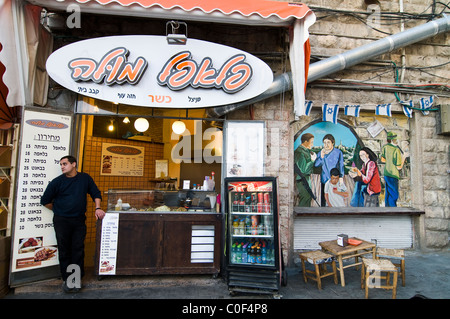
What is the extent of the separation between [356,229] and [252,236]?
3189mm

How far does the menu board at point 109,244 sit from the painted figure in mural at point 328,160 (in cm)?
458

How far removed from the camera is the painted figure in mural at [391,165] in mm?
6613

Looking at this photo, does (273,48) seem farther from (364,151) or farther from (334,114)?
(364,151)

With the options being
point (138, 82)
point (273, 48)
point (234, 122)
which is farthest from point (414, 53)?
point (138, 82)

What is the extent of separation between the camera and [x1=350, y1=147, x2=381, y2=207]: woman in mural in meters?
6.55

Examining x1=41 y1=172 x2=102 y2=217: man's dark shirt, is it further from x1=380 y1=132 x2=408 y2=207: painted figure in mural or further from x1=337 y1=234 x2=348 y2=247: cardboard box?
x1=380 y1=132 x2=408 y2=207: painted figure in mural

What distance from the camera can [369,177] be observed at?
659 centimetres

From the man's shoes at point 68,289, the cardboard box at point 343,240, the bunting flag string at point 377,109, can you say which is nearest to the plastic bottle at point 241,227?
the cardboard box at point 343,240

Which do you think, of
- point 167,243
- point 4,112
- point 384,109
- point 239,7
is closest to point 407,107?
point 384,109

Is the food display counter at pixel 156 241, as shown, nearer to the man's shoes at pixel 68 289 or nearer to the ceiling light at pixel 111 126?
the man's shoes at pixel 68 289

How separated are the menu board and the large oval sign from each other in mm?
2169

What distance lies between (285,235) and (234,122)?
259 cm
